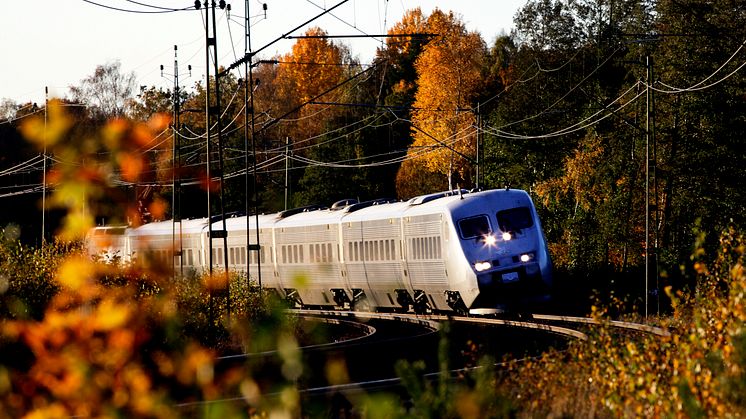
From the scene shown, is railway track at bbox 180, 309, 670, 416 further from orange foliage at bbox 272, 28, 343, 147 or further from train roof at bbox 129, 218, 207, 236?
orange foliage at bbox 272, 28, 343, 147

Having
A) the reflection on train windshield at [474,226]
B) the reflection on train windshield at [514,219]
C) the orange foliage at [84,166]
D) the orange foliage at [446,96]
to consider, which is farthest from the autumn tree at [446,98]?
the orange foliage at [84,166]

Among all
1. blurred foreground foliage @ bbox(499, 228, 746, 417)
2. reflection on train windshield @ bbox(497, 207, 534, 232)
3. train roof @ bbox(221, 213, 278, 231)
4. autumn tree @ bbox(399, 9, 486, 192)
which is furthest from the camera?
autumn tree @ bbox(399, 9, 486, 192)

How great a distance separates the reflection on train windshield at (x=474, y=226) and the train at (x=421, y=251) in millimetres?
25

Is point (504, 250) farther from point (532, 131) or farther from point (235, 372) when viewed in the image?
point (532, 131)

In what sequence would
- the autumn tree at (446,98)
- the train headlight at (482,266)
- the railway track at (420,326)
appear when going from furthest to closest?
the autumn tree at (446,98)
the train headlight at (482,266)
the railway track at (420,326)

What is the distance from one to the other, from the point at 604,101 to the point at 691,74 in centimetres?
1108

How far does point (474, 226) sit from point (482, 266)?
1177 millimetres

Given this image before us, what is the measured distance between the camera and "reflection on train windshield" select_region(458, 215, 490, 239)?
31.0 meters

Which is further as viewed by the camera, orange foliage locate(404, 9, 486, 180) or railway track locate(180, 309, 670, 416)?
orange foliage locate(404, 9, 486, 180)

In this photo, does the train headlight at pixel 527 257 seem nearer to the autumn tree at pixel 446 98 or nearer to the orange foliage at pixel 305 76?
the autumn tree at pixel 446 98

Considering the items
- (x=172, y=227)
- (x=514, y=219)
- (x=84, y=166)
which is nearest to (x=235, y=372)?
(x=84, y=166)

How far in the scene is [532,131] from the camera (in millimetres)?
65688

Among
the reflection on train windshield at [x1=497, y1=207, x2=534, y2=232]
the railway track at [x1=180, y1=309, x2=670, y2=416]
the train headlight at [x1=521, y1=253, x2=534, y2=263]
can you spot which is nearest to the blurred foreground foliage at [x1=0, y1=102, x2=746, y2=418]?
the railway track at [x1=180, y1=309, x2=670, y2=416]

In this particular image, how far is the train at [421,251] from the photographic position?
30781 millimetres
